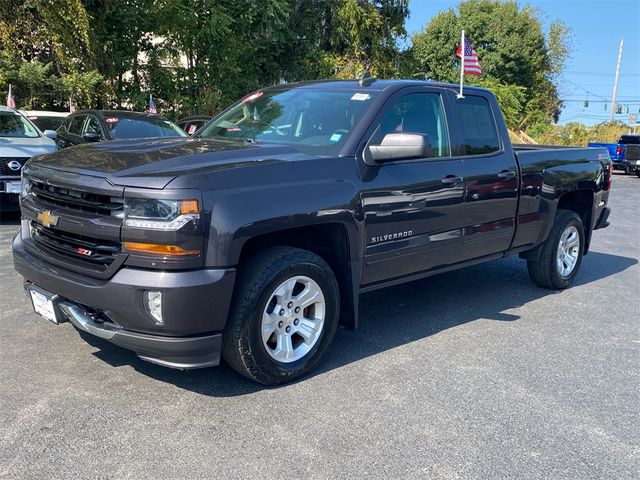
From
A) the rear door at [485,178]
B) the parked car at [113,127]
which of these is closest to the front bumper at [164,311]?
the rear door at [485,178]

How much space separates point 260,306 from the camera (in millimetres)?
3516

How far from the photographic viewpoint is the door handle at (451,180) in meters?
4.63

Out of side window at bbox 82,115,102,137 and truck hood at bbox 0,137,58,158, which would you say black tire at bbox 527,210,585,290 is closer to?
truck hood at bbox 0,137,58,158

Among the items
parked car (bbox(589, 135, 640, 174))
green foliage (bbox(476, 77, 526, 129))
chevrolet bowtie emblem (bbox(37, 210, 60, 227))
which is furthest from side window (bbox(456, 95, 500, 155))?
green foliage (bbox(476, 77, 526, 129))

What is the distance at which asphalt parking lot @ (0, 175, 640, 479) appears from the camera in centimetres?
296

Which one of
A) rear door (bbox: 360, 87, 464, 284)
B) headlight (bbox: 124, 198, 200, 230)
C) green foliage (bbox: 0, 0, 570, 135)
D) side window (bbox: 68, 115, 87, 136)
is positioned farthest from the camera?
green foliage (bbox: 0, 0, 570, 135)

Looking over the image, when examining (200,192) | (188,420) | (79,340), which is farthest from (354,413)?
(79,340)

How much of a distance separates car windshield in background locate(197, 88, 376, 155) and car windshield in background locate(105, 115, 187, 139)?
16.7 ft

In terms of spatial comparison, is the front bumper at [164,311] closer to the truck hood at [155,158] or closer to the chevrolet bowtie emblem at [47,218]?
the chevrolet bowtie emblem at [47,218]

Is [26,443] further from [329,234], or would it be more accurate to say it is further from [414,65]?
[414,65]

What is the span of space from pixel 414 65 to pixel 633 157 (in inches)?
402

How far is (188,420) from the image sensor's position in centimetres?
330

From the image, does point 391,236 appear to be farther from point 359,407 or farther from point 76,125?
point 76,125

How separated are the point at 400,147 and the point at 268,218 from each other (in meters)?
1.09
